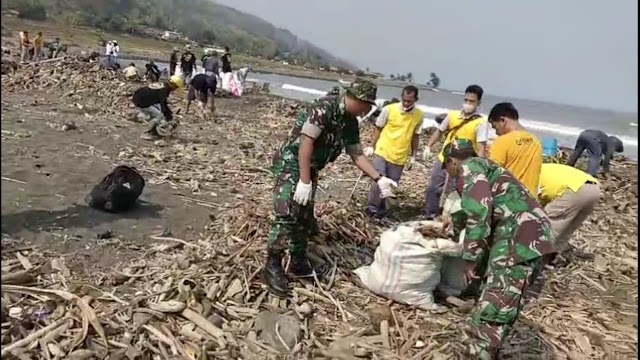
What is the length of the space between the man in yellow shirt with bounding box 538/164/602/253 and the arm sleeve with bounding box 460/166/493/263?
2.43 meters

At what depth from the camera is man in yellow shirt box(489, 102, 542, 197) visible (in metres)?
5.16

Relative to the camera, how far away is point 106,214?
235 inches

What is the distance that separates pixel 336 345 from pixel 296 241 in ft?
3.08

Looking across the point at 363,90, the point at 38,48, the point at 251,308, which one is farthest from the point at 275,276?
the point at 38,48

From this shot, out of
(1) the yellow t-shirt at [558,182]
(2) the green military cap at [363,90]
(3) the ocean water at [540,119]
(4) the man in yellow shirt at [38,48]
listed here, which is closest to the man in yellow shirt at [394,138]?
(1) the yellow t-shirt at [558,182]

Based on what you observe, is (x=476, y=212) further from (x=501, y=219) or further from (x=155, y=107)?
(x=155, y=107)

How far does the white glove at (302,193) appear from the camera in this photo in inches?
169

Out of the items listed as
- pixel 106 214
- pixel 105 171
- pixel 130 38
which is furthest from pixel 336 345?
pixel 130 38

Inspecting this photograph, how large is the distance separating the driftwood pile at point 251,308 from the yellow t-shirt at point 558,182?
0.82 meters

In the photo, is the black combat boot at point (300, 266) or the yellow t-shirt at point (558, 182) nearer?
the black combat boot at point (300, 266)

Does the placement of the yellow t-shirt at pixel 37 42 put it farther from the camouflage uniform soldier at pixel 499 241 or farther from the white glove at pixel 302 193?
the camouflage uniform soldier at pixel 499 241

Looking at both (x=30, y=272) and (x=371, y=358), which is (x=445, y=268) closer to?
(x=371, y=358)

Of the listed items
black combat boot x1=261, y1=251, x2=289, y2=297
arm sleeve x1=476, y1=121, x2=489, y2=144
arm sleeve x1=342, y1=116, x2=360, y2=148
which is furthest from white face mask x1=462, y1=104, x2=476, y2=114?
black combat boot x1=261, y1=251, x2=289, y2=297

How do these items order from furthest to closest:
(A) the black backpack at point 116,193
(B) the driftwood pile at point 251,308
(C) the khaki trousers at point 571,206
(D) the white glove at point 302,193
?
1. (A) the black backpack at point 116,193
2. (C) the khaki trousers at point 571,206
3. (D) the white glove at point 302,193
4. (B) the driftwood pile at point 251,308
